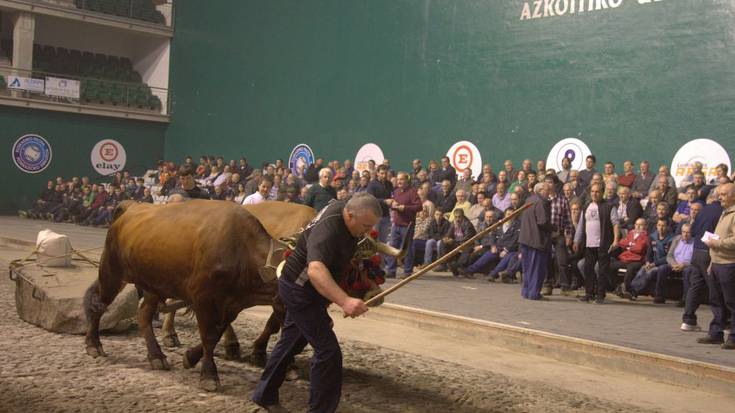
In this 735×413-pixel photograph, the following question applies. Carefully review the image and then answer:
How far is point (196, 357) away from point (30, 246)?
1362cm

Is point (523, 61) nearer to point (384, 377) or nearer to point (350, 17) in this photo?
point (350, 17)

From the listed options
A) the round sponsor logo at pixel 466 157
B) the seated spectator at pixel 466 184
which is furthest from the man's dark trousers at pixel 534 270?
the round sponsor logo at pixel 466 157

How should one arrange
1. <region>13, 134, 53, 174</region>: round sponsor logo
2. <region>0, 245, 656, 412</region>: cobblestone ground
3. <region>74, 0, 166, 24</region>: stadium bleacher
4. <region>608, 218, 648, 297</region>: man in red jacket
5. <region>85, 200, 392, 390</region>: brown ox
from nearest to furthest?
<region>0, 245, 656, 412</region>: cobblestone ground, <region>85, 200, 392, 390</region>: brown ox, <region>608, 218, 648, 297</region>: man in red jacket, <region>13, 134, 53, 174</region>: round sponsor logo, <region>74, 0, 166, 24</region>: stadium bleacher

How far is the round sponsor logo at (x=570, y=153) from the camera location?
718 inches

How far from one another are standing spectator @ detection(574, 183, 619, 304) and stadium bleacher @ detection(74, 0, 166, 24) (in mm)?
25814

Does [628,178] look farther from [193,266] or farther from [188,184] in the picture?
[193,266]

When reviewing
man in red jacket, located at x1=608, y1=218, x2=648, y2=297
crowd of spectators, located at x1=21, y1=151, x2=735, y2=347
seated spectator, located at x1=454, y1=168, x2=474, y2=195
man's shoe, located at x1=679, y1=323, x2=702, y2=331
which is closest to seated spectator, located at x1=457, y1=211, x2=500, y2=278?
crowd of spectators, located at x1=21, y1=151, x2=735, y2=347

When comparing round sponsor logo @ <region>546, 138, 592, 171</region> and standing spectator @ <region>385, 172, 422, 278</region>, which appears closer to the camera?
standing spectator @ <region>385, 172, 422, 278</region>

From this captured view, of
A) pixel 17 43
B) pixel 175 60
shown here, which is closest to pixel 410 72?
pixel 175 60

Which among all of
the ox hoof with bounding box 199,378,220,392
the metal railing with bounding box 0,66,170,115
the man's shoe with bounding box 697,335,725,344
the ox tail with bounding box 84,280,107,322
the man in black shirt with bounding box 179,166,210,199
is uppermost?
the metal railing with bounding box 0,66,170,115

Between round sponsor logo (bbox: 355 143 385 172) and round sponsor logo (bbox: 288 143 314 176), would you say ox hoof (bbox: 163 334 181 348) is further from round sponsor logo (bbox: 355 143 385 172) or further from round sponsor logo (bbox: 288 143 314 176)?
round sponsor logo (bbox: 288 143 314 176)

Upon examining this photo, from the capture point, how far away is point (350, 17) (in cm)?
2567

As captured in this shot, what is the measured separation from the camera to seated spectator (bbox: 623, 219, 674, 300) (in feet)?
42.0

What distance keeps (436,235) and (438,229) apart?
13 centimetres
